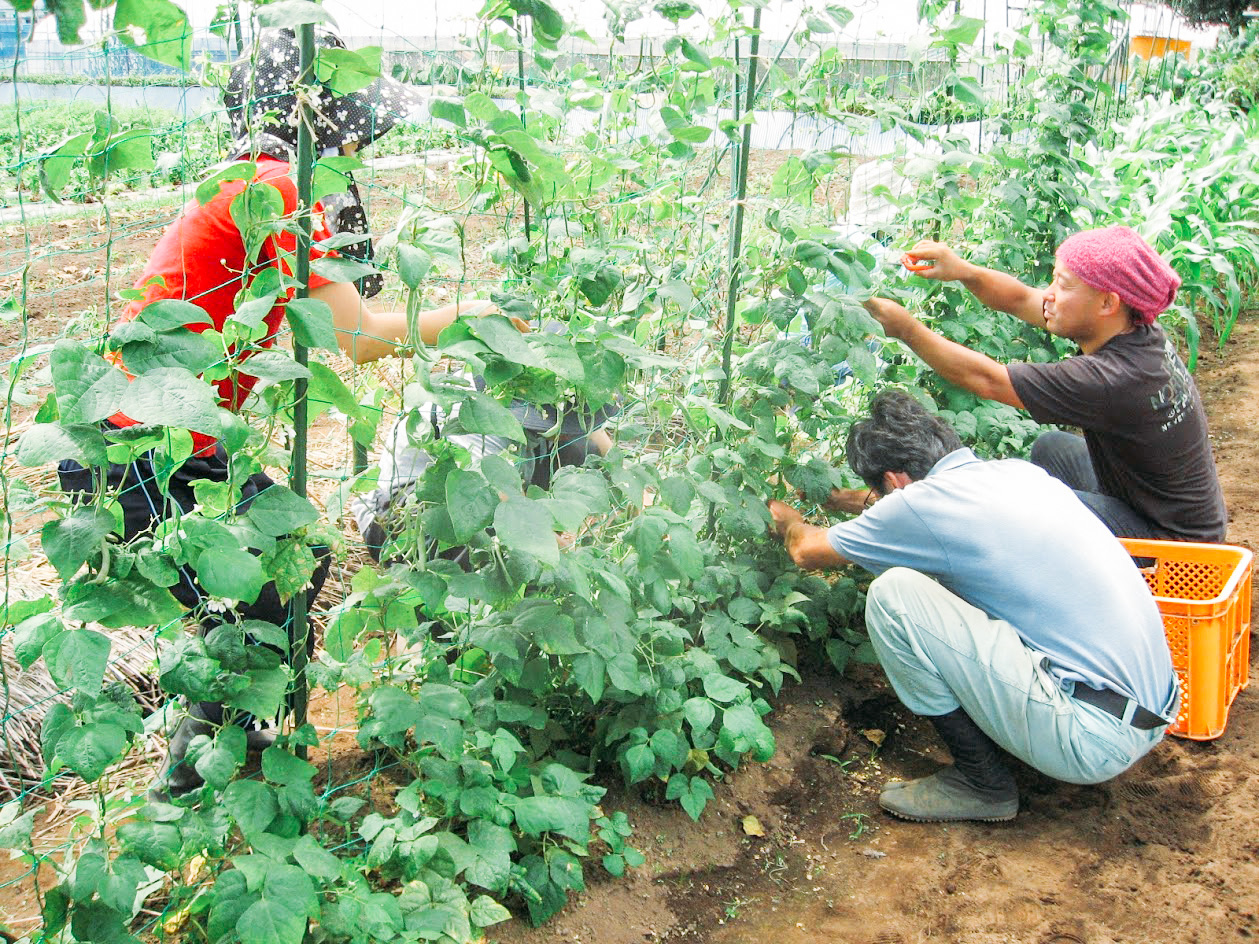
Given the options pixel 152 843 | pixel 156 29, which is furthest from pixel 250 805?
pixel 156 29

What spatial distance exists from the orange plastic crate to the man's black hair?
2.40ft

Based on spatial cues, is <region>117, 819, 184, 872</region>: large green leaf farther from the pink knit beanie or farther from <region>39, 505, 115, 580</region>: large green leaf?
the pink knit beanie

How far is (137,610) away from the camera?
167 cm

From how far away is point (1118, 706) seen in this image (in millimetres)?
2713

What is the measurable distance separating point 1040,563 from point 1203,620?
588 millimetres

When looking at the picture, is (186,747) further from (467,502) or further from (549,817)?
(467,502)

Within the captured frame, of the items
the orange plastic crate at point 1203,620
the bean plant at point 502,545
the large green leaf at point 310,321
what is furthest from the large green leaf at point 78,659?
the orange plastic crate at point 1203,620

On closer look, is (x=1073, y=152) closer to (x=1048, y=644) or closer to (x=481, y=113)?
(x=1048, y=644)

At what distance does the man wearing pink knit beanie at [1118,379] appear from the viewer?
10.4ft

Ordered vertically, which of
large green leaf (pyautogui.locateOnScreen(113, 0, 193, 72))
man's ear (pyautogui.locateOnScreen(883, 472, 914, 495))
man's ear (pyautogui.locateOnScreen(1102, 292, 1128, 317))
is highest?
large green leaf (pyautogui.locateOnScreen(113, 0, 193, 72))

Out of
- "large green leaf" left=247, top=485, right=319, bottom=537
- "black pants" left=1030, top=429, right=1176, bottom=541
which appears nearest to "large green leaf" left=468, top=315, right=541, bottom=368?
"large green leaf" left=247, top=485, right=319, bottom=537

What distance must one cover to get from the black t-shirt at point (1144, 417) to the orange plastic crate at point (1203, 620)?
13 cm

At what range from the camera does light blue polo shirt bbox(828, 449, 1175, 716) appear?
2682mm

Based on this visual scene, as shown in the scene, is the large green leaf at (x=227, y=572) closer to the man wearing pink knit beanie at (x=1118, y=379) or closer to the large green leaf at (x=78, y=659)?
the large green leaf at (x=78, y=659)
